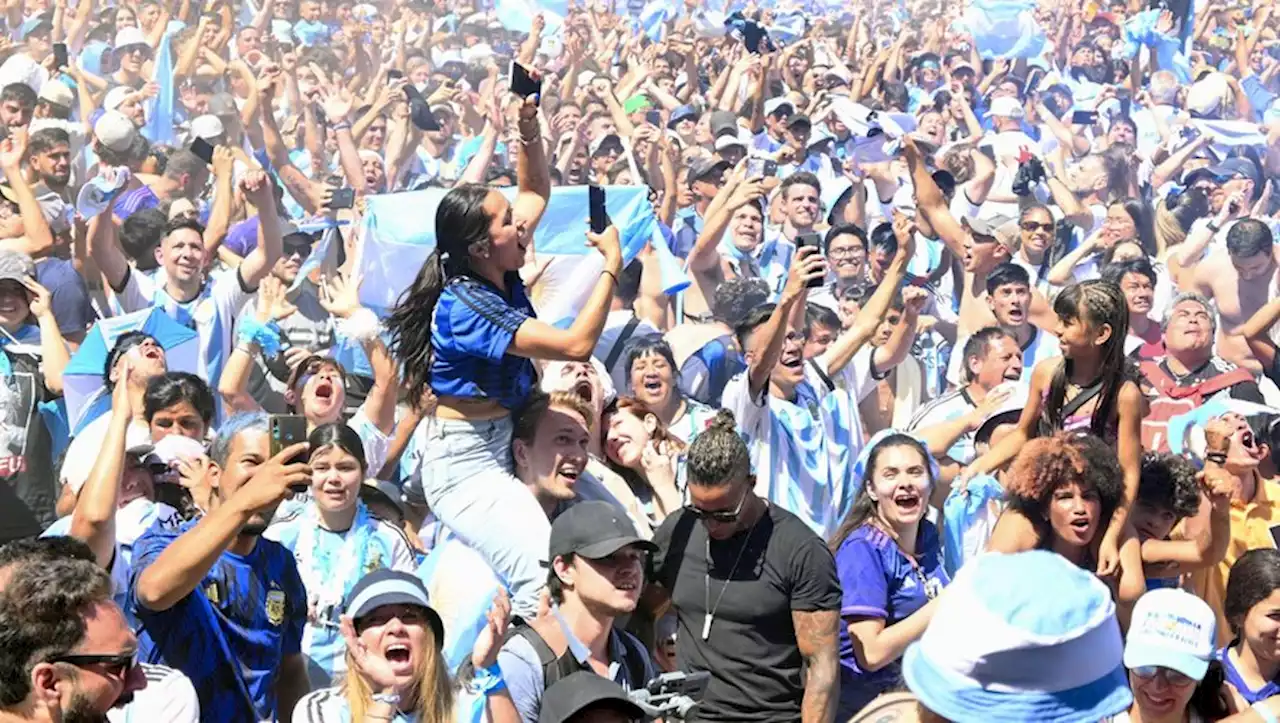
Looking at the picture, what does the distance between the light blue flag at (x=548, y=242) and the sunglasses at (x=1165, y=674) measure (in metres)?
4.22

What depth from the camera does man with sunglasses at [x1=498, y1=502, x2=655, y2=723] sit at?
3.81m

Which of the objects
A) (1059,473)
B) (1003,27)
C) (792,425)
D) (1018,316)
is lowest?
(1003,27)

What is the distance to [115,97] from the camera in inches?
455

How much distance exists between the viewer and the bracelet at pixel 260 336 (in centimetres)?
698

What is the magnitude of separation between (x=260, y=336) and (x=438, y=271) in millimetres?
2492

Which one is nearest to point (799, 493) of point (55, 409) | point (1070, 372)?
point (1070, 372)

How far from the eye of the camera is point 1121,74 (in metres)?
16.7

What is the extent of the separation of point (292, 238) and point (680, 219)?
87.1 inches

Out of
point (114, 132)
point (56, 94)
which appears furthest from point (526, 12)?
point (114, 132)

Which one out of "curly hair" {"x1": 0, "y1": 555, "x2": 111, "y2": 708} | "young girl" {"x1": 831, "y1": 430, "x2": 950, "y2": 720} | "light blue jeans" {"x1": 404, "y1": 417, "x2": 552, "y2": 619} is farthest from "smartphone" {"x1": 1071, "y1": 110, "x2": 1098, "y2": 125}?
"curly hair" {"x1": 0, "y1": 555, "x2": 111, "y2": 708}

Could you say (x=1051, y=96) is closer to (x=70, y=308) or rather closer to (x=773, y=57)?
(x=773, y=57)

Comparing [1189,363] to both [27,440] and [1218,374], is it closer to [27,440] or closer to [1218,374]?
[1218,374]

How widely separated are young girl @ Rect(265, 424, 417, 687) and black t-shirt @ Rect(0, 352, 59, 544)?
6.01 feet

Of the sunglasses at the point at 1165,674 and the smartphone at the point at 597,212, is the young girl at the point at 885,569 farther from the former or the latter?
the smartphone at the point at 597,212
